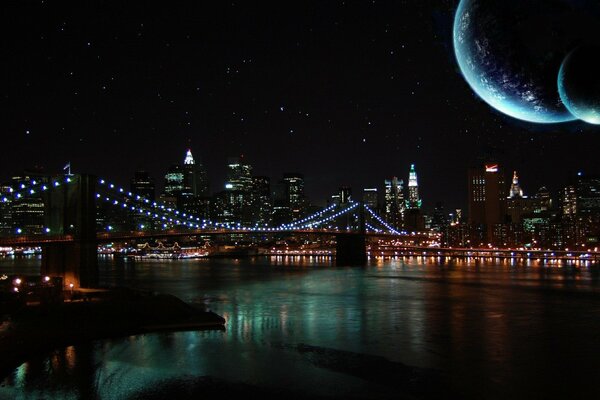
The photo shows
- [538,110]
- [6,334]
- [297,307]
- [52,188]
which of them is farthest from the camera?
[52,188]

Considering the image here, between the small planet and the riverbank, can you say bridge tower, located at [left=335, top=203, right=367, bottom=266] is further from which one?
the small planet

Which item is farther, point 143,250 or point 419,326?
point 143,250

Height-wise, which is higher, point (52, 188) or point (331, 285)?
point (52, 188)

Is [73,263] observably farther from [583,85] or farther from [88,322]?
[583,85]

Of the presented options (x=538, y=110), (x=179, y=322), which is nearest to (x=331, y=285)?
(x=179, y=322)

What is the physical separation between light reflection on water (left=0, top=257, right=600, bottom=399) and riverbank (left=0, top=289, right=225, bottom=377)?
58 cm

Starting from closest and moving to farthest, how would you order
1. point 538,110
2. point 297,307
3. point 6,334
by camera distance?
point 538,110 < point 6,334 < point 297,307

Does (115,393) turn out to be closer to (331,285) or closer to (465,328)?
(465,328)

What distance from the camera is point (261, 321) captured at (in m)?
24.6

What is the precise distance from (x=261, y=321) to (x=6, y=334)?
10530 mm

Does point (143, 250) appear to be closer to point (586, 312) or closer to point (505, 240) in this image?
point (505, 240)

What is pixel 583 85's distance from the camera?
2.03m

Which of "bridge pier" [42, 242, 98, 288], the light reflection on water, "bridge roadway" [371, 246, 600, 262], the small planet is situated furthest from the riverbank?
"bridge roadway" [371, 246, 600, 262]

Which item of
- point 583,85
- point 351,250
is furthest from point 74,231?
point 351,250
